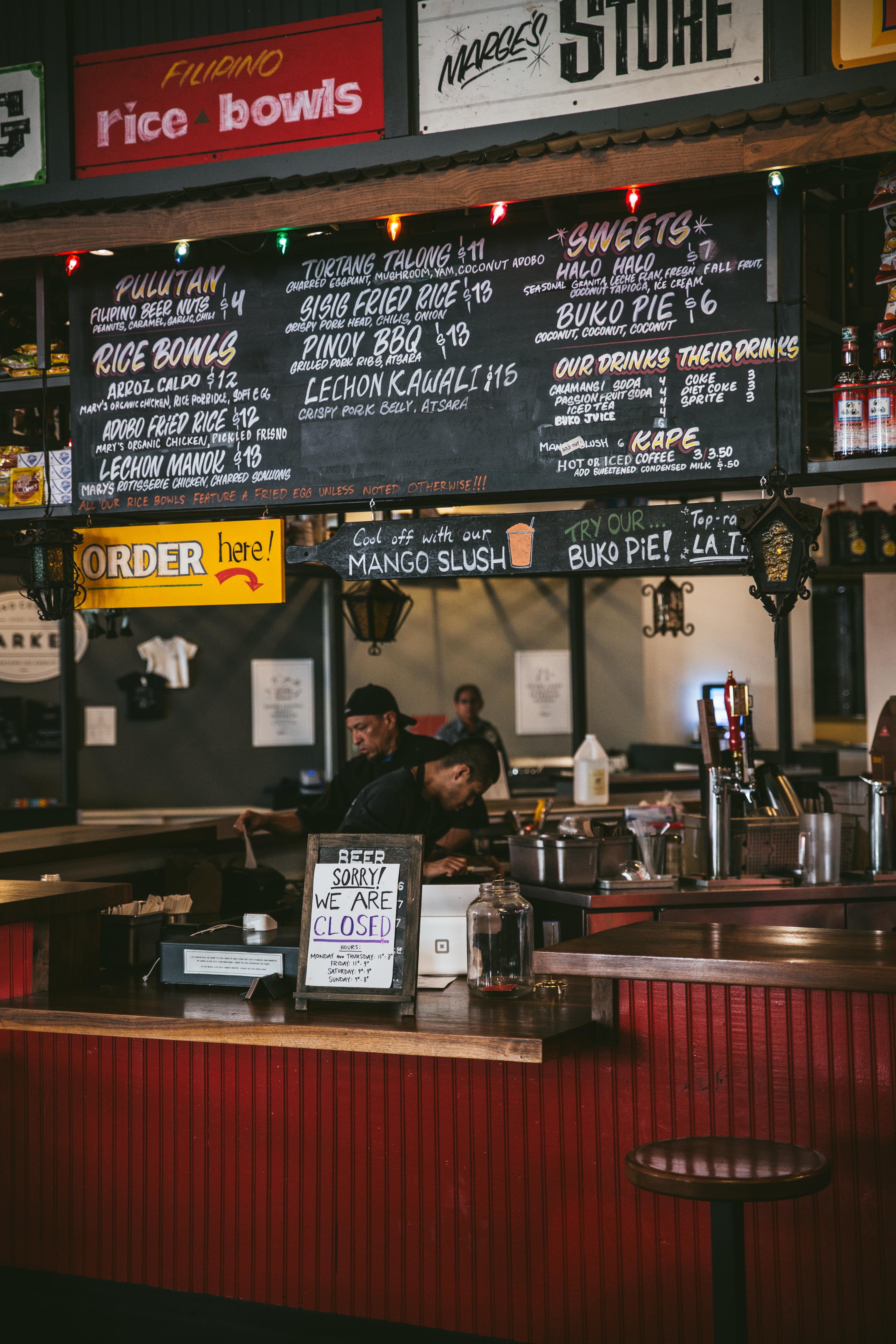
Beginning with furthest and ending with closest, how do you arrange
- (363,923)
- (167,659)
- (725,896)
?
(167,659) → (725,896) → (363,923)

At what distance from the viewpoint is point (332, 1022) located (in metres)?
2.69

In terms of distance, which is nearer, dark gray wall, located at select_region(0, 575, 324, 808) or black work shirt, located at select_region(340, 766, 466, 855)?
black work shirt, located at select_region(340, 766, 466, 855)

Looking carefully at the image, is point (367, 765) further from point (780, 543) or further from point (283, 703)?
point (283, 703)

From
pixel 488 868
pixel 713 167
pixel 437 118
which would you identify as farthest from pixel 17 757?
pixel 713 167

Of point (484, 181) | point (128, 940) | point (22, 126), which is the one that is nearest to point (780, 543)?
point (484, 181)

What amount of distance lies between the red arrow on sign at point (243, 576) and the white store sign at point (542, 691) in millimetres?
6107

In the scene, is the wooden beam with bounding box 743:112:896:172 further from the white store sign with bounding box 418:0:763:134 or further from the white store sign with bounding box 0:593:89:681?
the white store sign with bounding box 0:593:89:681

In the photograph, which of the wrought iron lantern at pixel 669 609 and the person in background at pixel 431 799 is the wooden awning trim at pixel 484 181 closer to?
the person in background at pixel 431 799

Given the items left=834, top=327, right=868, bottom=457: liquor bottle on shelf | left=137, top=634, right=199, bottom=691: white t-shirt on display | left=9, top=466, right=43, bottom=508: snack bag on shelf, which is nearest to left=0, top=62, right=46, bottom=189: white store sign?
left=9, top=466, right=43, bottom=508: snack bag on shelf

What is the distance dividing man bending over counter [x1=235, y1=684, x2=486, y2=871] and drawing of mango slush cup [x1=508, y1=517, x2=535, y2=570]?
1494mm

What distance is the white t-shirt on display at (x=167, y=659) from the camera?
8727 mm

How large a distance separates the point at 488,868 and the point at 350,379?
1.73 m

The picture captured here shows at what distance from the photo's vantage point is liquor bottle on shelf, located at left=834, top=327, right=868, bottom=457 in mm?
3654

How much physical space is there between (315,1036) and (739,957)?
901 millimetres
